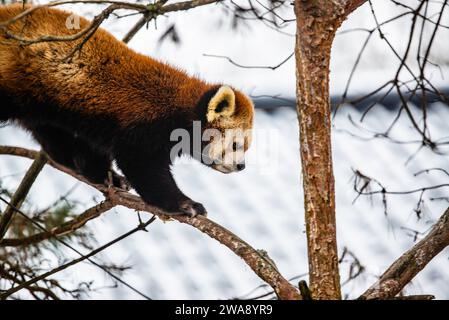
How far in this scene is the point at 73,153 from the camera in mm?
3357

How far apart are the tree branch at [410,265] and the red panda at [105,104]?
0.94 metres

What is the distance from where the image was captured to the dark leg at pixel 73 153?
326 cm

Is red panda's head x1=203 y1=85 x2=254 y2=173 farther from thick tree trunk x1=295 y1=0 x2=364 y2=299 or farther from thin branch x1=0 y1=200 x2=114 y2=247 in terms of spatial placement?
thick tree trunk x1=295 y1=0 x2=364 y2=299

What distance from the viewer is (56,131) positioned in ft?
10.8

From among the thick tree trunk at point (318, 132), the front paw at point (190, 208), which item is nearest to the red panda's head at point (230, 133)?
the front paw at point (190, 208)

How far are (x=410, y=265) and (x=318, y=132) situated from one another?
0.47 meters

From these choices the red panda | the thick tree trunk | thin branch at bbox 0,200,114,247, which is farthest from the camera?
the red panda

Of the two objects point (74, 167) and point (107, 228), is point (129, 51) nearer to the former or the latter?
point (74, 167)

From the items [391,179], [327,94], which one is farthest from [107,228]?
[327,94]

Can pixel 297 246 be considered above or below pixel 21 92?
below

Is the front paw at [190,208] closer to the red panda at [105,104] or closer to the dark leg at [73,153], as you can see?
the red panda at [105,104]

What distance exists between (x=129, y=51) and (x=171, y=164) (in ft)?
1.84

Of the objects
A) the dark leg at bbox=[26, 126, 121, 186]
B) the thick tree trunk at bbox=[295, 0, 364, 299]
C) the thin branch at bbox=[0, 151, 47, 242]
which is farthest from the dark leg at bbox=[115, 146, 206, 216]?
the thick tree trunk at bbox=[295, 0, 364, 299]

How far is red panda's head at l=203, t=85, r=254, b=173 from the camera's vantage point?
129 inches
